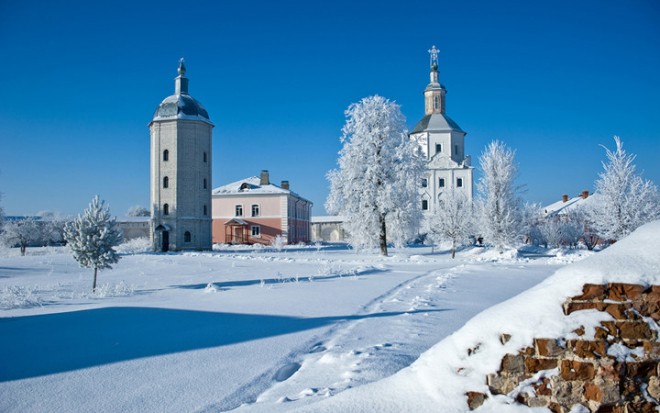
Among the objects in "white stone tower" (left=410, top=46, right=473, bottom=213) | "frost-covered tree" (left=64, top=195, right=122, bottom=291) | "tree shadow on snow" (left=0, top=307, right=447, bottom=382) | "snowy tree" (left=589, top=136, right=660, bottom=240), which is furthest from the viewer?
"white stone tower" (left=410, top=46, right=473, bottom=213)

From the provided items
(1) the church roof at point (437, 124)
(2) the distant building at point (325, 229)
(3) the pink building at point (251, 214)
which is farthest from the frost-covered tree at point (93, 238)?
(2) the distant building at point (325, 229)

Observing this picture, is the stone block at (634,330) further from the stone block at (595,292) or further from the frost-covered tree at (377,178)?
the frost-covered tree at (377,178)

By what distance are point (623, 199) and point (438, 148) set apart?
37.8 metres

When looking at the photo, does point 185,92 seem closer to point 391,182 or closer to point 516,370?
point 391,182

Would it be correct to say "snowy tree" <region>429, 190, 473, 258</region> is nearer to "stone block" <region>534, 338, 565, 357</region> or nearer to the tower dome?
the tower dome

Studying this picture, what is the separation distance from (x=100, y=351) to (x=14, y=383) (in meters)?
1.37

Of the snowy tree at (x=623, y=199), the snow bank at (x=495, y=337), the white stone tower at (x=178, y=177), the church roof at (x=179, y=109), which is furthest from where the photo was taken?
the church roof at (x=179, y=109)

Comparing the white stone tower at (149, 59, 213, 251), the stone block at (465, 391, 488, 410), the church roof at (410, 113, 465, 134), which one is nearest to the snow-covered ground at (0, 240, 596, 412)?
the stone block at (465, 391, 488, 410)

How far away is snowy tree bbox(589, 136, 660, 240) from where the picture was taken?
24641mm

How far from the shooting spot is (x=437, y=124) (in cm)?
6178

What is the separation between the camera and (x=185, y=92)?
43156 mm

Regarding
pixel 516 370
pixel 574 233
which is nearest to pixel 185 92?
pixel 574 233

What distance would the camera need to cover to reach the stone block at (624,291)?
305 centimetres

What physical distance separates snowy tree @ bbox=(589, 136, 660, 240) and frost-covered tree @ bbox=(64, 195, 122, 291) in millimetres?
24032
